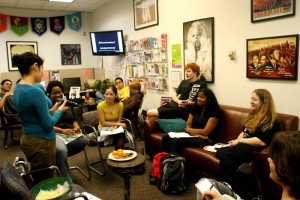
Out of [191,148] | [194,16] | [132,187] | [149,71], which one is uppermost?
[194,16]

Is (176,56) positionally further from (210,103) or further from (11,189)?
(11,189)

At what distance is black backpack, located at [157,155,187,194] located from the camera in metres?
2.81

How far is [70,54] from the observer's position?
736 centimetres

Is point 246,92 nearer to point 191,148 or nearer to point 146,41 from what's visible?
point 191,148

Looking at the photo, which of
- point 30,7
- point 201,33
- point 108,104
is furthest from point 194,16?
point 30,7

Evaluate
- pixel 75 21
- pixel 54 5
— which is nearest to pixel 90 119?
pixel 54 5

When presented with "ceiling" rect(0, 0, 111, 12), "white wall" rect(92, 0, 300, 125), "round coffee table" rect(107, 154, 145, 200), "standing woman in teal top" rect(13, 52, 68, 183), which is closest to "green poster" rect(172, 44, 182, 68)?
"white wall" rect(92, 0, 300, 125)

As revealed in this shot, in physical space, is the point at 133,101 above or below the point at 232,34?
below

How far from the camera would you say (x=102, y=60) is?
7.27 meters

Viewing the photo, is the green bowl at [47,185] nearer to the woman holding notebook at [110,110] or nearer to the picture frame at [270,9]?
the woman holding notebook at [110,110]

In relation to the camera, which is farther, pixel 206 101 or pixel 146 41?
pixel 146 41

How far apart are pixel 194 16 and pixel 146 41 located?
1407mm

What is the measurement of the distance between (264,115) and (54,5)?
18.8 ft

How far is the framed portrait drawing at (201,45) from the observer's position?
12.3ft
